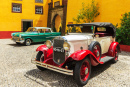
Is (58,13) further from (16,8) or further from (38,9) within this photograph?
(16,8)

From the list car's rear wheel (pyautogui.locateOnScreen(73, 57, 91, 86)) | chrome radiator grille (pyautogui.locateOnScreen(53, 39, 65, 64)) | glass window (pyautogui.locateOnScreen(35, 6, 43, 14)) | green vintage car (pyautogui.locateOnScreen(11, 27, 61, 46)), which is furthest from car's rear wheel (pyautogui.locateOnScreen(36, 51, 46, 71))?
glass window (pyautogui.locateOnScreen(35, 6, 43, 14))

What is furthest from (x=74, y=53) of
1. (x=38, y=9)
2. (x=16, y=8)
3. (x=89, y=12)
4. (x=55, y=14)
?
(x=38, y=9)

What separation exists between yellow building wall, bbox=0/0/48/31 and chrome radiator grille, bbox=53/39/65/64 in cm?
1304

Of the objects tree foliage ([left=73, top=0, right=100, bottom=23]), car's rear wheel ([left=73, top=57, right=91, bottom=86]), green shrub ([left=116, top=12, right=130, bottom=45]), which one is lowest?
car's rear wheel ([left=73, top=57, right=91, bottom=86])

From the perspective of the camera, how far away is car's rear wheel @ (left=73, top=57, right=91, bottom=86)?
3.00 m

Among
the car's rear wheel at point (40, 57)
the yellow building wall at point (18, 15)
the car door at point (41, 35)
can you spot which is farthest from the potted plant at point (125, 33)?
the yellow building wall at point (18, 15)

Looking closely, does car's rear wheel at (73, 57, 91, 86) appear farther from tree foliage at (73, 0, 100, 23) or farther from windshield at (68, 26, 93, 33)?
tree foliage at (73, 0, 100, 23)

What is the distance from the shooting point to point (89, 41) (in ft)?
13.1

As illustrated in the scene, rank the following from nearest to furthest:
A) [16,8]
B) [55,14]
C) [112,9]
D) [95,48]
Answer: [95,48]
[112,9]
[16,8]
[55,14]

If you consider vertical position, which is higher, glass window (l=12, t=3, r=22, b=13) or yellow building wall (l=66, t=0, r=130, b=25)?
glass window (l=12, t=3, r=22, b=13)

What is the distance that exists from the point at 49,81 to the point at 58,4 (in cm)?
1380

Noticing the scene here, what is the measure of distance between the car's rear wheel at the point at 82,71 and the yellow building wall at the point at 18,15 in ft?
45.5

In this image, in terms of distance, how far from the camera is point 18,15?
15.4 meters

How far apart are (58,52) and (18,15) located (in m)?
13.7
